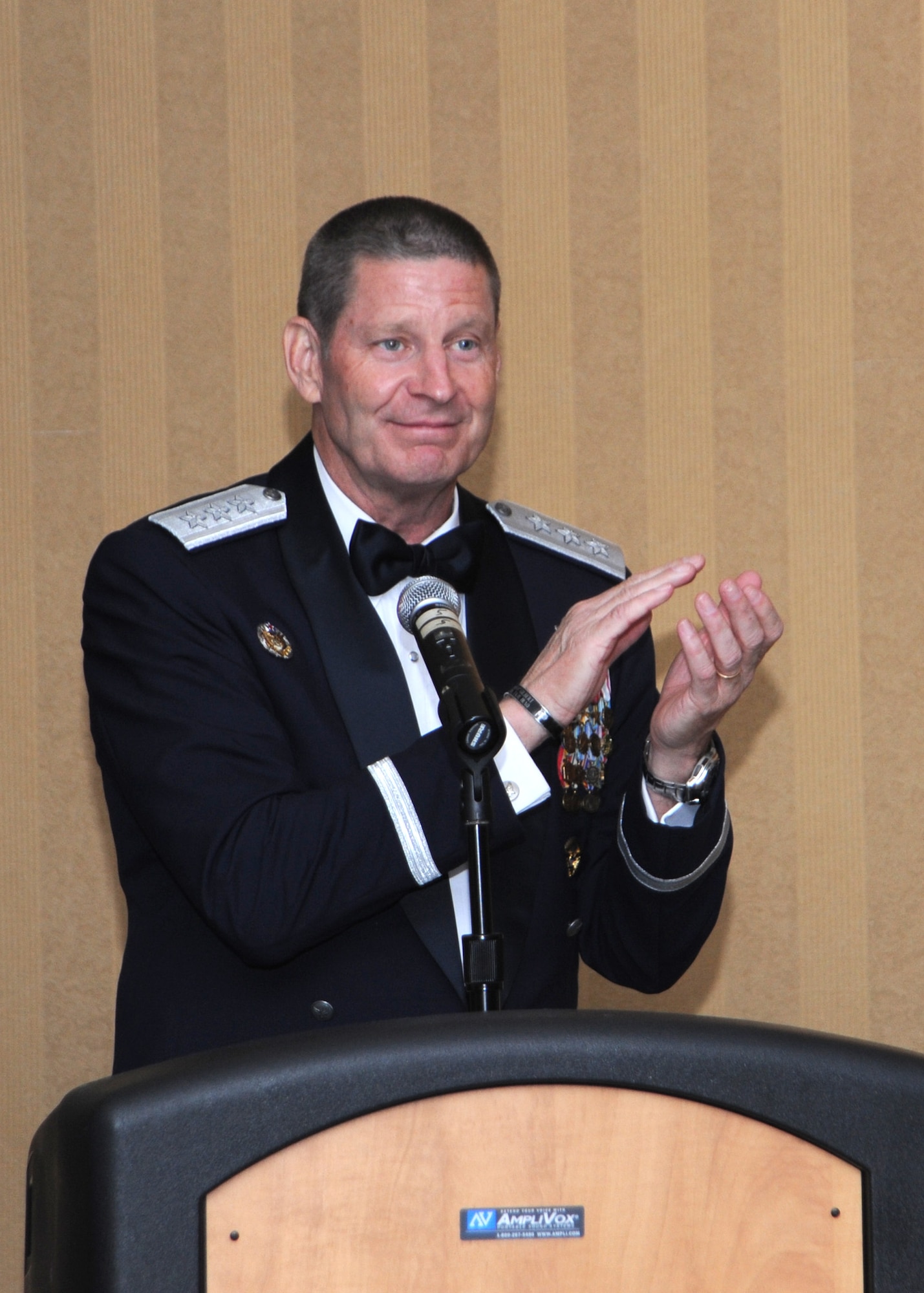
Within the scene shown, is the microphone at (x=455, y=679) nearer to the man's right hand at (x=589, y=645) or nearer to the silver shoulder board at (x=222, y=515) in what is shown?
the man's right hand at (x=589, y=645)

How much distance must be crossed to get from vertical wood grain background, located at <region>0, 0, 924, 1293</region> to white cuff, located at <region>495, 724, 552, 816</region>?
1280mm

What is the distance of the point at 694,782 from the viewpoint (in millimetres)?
1691

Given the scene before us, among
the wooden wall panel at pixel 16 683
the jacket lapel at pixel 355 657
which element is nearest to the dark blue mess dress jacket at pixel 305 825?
the jacket lapel at pixel 355 657

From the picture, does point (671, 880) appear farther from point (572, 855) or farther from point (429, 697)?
point (429, 697)

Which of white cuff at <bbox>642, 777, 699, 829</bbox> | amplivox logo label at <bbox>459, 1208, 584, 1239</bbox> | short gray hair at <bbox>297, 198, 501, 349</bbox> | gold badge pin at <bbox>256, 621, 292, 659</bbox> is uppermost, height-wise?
short gray hair at <bbox>297, 198, 501, 349</bbox>

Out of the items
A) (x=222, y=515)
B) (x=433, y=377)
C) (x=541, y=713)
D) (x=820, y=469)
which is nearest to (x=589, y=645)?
(x=541, y=713)

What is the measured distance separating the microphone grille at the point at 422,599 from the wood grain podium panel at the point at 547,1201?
0.62m

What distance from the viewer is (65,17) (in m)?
2.76

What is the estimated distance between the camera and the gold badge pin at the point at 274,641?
1.70 metres

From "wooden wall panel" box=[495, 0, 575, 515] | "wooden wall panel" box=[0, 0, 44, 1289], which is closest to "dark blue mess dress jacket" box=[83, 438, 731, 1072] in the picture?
"wooden wall panel" box=[495, 0, 575, 515]

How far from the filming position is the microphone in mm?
1182

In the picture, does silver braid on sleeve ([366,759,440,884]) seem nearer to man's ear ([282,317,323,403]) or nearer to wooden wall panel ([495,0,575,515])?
man's ear ([282,317,323,403])

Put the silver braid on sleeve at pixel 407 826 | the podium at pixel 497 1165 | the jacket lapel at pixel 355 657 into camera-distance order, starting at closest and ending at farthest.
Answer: the podium at pixel 497 1165 → the silver braid on sleeve at pixel 407 826 → the jacket lapel at pixel 355 657

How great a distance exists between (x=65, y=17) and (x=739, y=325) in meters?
1.29
